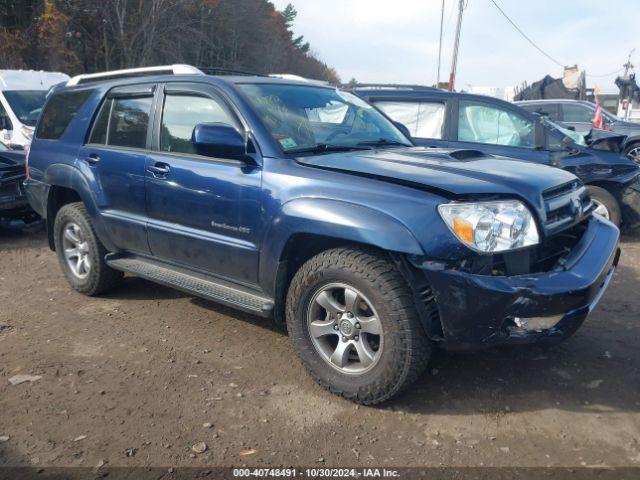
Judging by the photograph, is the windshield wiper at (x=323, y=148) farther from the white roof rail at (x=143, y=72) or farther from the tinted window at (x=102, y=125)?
the tinted window at (x=102, y=125)

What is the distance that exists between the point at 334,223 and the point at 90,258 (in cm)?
272

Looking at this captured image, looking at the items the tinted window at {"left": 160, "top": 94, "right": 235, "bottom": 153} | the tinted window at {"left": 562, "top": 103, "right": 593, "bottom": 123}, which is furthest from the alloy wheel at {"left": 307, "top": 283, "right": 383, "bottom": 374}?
the tinted window at {"left": 562, "top": 103, "right": 593, "bottom": 123}

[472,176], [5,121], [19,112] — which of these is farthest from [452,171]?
[5,121]

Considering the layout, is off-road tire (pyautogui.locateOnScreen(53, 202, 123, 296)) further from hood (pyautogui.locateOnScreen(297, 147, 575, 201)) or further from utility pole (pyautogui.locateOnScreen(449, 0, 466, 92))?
utility pole (pyautogui.locateOnScreen(449, 0, 466, 92))

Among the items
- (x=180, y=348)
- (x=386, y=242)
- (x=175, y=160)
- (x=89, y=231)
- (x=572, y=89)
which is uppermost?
(x=572, y=89)

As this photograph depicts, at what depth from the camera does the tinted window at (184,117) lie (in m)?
3.68

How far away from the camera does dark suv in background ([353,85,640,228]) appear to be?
20.9ft

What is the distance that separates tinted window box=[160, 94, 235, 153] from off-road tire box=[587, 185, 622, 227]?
4.92 m

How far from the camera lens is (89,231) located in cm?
461

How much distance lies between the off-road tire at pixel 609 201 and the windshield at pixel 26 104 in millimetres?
9594

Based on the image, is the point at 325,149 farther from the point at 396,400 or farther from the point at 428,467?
the point at 428,467

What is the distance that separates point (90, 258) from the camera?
4672 mm

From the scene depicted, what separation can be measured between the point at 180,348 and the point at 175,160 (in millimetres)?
1323

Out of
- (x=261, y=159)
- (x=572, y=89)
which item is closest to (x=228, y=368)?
(x=261, y=159)
